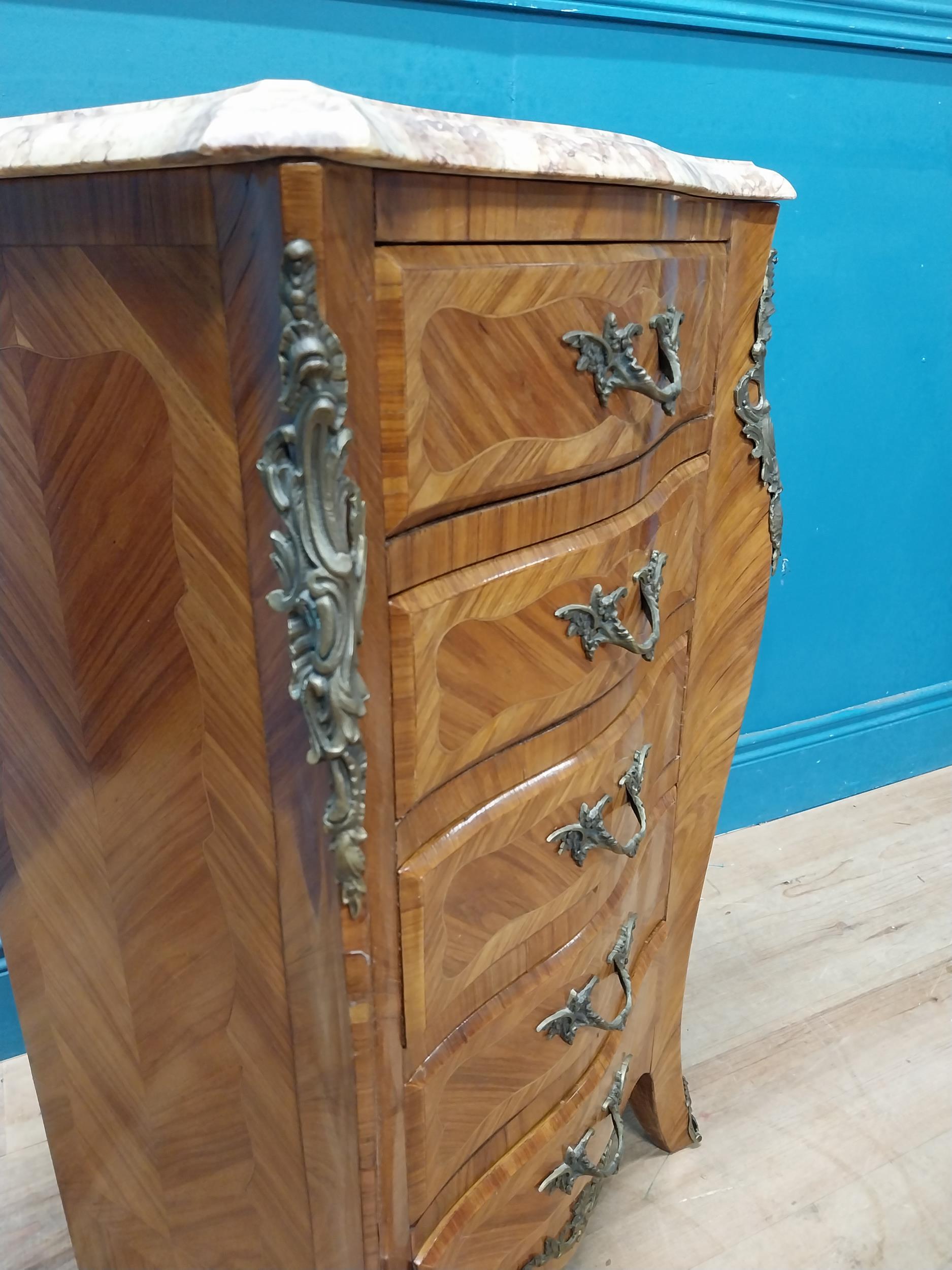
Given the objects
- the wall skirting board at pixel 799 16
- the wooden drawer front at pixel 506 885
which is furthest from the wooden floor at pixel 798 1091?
the wall skirting board at pixel 799 16

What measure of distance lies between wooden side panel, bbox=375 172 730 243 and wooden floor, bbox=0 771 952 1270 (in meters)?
1.00

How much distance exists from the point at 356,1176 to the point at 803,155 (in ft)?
4.56

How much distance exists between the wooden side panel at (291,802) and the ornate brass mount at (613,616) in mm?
209

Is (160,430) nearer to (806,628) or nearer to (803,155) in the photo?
(803,155)

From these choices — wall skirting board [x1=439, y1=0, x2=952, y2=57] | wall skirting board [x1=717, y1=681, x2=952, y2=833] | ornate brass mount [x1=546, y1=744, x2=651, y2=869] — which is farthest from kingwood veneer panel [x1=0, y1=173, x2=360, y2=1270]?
wall skirting board [x1=717, y1=681, x2=952, y2=833]

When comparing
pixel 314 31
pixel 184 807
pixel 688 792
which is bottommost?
pixel 688 792

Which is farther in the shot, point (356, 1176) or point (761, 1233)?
point (761, 1233)

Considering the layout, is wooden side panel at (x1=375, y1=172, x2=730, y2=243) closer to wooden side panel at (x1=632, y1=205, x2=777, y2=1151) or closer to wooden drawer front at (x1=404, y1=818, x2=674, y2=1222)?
wooden side panel at (x1=632, y1=205, x2=777, y2=1151)

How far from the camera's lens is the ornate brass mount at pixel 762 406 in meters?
0.84

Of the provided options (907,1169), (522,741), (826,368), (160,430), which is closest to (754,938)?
(907,1169)

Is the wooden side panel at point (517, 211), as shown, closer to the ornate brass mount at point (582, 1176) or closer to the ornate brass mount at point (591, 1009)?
the ornate brass mount at point (591, 1009)

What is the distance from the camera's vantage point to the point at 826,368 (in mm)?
1530

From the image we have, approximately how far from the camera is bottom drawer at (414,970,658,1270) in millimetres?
715

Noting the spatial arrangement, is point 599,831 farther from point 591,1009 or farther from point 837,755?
point 837,755
